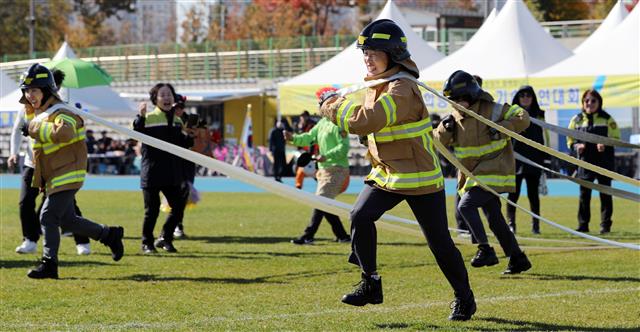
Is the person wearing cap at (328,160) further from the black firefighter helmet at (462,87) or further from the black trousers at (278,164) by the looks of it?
the black trousers at (278,164)

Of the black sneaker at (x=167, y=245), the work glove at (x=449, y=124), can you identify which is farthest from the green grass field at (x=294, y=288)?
the work glove at (x=449, y=124)

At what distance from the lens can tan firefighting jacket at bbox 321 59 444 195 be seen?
7062 millimetres

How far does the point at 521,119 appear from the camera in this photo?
9727 mm

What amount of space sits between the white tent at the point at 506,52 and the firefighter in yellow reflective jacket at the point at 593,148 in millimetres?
6395

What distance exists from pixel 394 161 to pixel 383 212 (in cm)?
34

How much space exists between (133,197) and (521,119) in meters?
16.0

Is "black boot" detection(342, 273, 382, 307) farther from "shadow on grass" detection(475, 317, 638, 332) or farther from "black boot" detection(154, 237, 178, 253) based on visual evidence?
"black boot" detection(154, 237, 178, 253)

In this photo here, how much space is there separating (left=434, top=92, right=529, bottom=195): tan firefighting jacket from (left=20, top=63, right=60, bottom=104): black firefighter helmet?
3.39 meters

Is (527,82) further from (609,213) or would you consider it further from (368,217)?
(368,217)

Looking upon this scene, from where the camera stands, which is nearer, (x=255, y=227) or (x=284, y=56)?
(x=255, y=227)

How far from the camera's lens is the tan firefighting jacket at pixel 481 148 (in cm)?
1023

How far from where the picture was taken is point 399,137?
23.8ft

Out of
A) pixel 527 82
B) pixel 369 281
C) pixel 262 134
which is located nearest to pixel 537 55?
pixel 527 82

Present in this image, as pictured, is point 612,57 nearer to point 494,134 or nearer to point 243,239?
point 243,239
